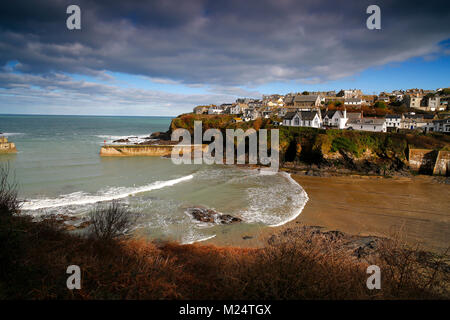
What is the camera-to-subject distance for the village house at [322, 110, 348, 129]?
48.0m

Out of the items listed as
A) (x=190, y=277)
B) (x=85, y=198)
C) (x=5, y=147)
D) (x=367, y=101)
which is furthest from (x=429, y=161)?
(x=5, y=147)

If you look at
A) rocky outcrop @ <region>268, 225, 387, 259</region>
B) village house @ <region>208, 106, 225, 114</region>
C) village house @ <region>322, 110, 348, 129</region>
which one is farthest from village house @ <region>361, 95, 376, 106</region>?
rocky outcrop @ <region>268, 225, 387, 259</region>

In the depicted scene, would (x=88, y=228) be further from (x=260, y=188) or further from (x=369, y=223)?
(x=369, y=223)

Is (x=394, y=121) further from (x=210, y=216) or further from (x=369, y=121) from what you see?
(x=210, y=216)

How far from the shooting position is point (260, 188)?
2459cm

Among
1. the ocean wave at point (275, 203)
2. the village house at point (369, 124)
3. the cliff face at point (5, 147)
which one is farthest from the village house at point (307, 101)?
the cliff face at point (5, 147)

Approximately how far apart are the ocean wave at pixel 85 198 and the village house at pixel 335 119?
40344mm

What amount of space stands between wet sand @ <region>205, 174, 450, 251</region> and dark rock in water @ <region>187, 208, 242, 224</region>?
140 cm

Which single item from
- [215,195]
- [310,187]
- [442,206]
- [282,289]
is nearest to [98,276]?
[282,289]

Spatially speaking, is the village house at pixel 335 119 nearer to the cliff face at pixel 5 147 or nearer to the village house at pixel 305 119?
the village house at pixel 305 119

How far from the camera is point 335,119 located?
162 feet

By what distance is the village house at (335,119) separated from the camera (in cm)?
4797

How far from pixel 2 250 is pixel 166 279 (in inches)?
181

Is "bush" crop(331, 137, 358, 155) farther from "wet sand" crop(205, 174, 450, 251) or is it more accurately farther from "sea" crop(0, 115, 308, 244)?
"sea" crop(0, 115, 308, 244)
